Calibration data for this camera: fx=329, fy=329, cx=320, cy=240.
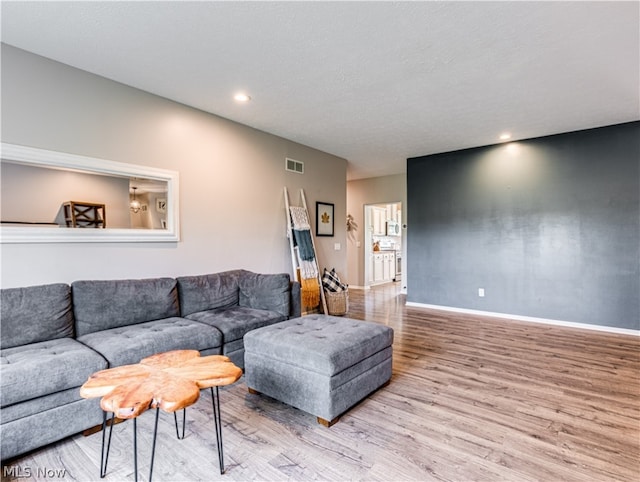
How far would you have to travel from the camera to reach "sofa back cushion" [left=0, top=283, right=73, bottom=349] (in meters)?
2.20

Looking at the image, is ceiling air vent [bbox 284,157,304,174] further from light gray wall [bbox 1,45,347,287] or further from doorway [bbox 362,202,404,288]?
doorway [bbox 362,202,404,288]

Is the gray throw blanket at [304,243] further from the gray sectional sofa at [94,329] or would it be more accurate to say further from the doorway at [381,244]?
the doorway at [381,244]

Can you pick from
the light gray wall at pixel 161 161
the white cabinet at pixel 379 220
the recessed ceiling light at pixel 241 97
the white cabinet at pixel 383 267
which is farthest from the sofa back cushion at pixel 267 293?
the white cabinet at pixel 379 220

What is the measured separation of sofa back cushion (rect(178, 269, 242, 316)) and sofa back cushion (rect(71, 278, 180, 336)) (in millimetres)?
100

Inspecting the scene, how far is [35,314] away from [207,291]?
1350 mm

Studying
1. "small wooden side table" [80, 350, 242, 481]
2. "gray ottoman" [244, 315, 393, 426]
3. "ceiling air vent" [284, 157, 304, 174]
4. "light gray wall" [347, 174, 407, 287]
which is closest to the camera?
"small wooden side table" [80, 350, 242, 481]

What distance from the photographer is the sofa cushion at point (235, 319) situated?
9.35 ft

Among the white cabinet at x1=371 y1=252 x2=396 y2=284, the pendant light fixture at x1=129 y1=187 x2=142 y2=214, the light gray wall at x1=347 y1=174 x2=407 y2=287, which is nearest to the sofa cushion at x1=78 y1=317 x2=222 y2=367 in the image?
the pendant light fixture at x1=129 y1=187 x2=142 y2=214

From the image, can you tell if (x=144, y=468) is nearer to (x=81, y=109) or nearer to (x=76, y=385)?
(x=76, y=385)

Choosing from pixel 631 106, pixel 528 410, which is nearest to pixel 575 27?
pixel 631 106

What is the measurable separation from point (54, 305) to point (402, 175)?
649cm

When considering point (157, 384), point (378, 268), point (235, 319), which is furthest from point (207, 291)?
point (378, 268)

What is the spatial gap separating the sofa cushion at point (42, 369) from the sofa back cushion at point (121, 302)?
394 mm

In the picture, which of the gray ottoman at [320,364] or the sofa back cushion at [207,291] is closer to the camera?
the gray ottoman at [320,364]
